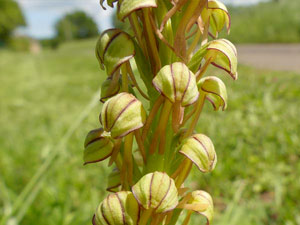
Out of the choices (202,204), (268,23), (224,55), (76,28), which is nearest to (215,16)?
(224,55)

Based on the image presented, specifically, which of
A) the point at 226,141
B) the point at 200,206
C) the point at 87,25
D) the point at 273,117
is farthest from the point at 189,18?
the point at 87,25

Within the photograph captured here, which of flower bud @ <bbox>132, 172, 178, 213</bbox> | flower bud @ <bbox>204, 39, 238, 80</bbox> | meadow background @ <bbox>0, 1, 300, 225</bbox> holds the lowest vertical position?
meadow background @ <bbox>0, 1, 300, 225</bbox>

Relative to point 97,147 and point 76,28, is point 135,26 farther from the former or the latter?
point 76,28

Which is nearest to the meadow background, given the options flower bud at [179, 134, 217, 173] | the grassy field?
the grassy field

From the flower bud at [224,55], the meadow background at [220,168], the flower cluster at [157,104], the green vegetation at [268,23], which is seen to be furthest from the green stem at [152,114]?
the green vegetation at [268,23]

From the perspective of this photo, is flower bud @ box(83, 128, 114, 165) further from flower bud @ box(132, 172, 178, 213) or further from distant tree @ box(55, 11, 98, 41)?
distant tree @ box(55, 11, 98, 41)

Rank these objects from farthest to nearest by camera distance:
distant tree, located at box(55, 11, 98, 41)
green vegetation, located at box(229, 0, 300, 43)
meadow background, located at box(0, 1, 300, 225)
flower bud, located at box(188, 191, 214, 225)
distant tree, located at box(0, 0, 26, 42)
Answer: distant tree, located at box(55, 11, 98, 41)
distant tree, located at box(0, 0, 26, 42)
green vegetation, located at box(229, 0, 300, 43)
meadow background, located at box(0, 1, 300, 225)
flower bud, located at box(188, 191, 214, 225)

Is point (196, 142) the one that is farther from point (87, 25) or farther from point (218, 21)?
point (87, 25)
